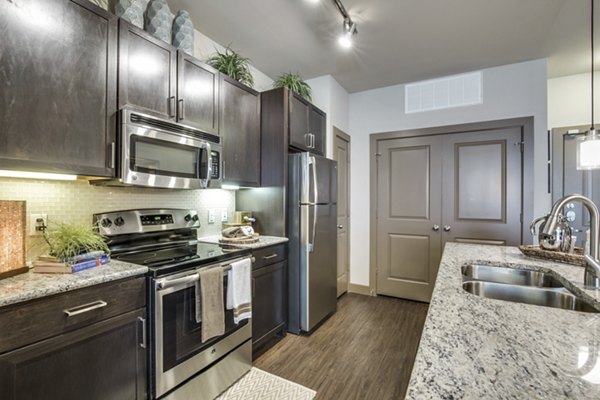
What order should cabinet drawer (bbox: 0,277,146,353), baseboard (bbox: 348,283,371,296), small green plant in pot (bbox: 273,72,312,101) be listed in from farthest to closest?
1. baseboard (bbox: 348,283,371,296)
2. small green plant in pot (bbox: 273,72,312,101)
3. cabinet drawer (bbox: 0,277,146,353)

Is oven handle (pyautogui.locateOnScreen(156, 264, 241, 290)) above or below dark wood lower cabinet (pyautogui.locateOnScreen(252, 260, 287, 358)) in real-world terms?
above

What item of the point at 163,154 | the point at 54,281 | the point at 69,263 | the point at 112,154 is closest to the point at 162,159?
the point at 163,154

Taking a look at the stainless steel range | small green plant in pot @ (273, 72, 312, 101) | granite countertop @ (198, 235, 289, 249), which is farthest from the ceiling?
granite countertop @ (198, 235, 289, 249)

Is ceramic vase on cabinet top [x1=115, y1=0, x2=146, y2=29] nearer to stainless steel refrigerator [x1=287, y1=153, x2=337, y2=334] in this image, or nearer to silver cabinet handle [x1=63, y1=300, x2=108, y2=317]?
stainless steel refrigerator [x1=287, y1=153, x2=337, y2=334]

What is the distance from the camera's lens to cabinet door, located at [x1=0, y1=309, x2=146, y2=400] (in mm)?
1087

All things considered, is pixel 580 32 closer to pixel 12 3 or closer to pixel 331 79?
pixel 331 79

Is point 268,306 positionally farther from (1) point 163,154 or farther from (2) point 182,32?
(2) point 182,32

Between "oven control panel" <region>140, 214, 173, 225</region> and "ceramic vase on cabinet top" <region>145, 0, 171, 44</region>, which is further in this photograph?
"oven control panel" <region>140, 214, 173, 225</region>

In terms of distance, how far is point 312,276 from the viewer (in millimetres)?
2771

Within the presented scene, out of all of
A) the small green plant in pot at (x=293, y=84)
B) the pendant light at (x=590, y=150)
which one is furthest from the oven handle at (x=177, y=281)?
the pendant light at (x=590, y=150)

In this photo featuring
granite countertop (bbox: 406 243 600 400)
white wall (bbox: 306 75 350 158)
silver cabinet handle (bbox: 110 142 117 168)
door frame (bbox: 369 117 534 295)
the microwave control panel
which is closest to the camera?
granite countertop (bbox: 406 243 600 400)

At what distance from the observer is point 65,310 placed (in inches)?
47.1

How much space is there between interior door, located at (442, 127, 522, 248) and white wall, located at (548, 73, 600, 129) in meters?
0.71

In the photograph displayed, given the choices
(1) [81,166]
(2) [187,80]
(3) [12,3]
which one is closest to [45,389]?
(1) [81,166]
